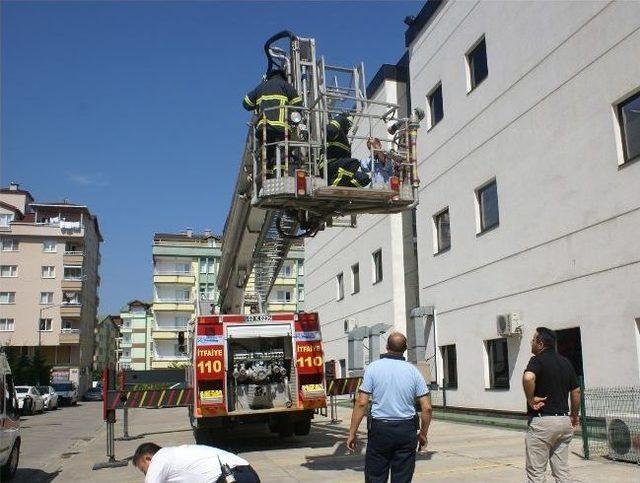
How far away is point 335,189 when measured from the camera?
28.1 ft

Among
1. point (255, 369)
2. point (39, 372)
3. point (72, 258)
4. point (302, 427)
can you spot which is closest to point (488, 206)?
point (302, 427)

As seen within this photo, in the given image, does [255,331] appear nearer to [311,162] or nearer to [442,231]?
[311,162]

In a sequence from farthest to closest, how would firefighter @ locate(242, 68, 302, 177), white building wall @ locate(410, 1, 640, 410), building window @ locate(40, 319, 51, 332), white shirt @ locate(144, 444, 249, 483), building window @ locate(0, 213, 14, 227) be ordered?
building window @ locate(0, 213, 14, 227)
building window @ locate(40, 319, 51, 332)
white building wall @ locate(410, 1, 640, 410)
firefighter @ locate(242, 68, 302, 177)
white shirt @ locate(144, 444, 249, 483)

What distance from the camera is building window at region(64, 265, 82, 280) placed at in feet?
219

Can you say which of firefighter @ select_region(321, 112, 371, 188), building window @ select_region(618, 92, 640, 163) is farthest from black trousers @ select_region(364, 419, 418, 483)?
building window @ select_region(618, 92, 640, 163)

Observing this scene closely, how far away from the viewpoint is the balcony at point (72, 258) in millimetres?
66500

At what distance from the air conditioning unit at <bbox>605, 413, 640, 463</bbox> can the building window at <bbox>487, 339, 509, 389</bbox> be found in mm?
5781

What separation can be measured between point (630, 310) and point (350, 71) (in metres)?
6.13

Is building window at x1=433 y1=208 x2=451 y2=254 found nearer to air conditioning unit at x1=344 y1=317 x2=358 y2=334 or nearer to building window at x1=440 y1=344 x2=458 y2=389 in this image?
building window at x1=440 y1=344 x2=458 y2=389

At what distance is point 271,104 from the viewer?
907 cm

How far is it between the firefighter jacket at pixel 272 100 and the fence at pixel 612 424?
18.8ft

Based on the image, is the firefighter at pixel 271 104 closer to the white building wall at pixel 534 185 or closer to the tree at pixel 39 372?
the white building wall at pixel 534 185

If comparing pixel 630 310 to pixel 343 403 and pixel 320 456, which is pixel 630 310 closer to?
pixel 320 456

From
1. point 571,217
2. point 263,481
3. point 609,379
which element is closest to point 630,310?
point 609,379
